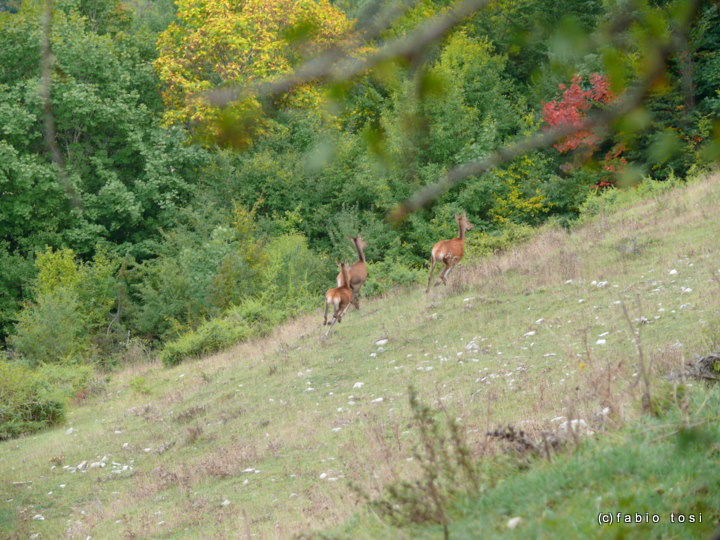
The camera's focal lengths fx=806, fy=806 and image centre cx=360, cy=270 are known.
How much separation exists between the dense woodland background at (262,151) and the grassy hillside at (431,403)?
174cm

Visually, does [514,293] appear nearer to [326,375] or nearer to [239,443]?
[326,375]

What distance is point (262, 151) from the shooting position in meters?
29.8

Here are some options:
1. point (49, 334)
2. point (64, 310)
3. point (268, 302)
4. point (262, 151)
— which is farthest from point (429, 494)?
point (262, 151)

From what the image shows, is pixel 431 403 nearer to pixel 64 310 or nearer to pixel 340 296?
pixel 340 296

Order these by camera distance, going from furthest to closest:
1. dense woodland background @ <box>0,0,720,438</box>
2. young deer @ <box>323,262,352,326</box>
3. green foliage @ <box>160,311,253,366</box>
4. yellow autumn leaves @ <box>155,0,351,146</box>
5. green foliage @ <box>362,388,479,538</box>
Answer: green foliage @ <box>160,311,253,366</box> < young deer @ <box>323,262,352,326</box> < green foliage @ <box>362,388,479,538</box> < dense woodland background @ <box>0,0,720,438</box> < yellow autumn leaves @ <box>155,0,351,146</box>

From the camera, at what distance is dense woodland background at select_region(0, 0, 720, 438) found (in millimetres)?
3861

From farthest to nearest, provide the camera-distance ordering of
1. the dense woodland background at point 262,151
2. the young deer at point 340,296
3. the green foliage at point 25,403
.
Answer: the green foliage at point 25,403 → the young deer at point 340,296 → the dense woodland background at point 262,151

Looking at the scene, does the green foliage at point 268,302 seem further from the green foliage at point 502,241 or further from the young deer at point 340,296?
the green foliage at point 502,241

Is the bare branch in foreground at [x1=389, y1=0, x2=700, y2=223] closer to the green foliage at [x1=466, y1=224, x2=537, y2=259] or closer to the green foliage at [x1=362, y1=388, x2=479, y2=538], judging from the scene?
the green foliage at [x1=362, y1=388, x2=479, y2=538]

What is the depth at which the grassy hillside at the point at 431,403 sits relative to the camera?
514 cm

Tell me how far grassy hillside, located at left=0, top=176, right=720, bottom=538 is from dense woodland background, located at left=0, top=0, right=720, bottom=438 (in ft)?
5.69

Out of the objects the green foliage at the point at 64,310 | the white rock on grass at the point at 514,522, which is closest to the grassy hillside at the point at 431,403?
the white rock on grass at the point at 514,522

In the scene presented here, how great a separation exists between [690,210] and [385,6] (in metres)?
15.9

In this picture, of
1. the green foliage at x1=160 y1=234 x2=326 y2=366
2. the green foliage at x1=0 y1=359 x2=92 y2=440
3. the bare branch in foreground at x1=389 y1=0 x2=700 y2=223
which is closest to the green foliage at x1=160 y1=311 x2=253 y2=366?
the green foliage at x1=160 y1=234 x2=326 y2=366
